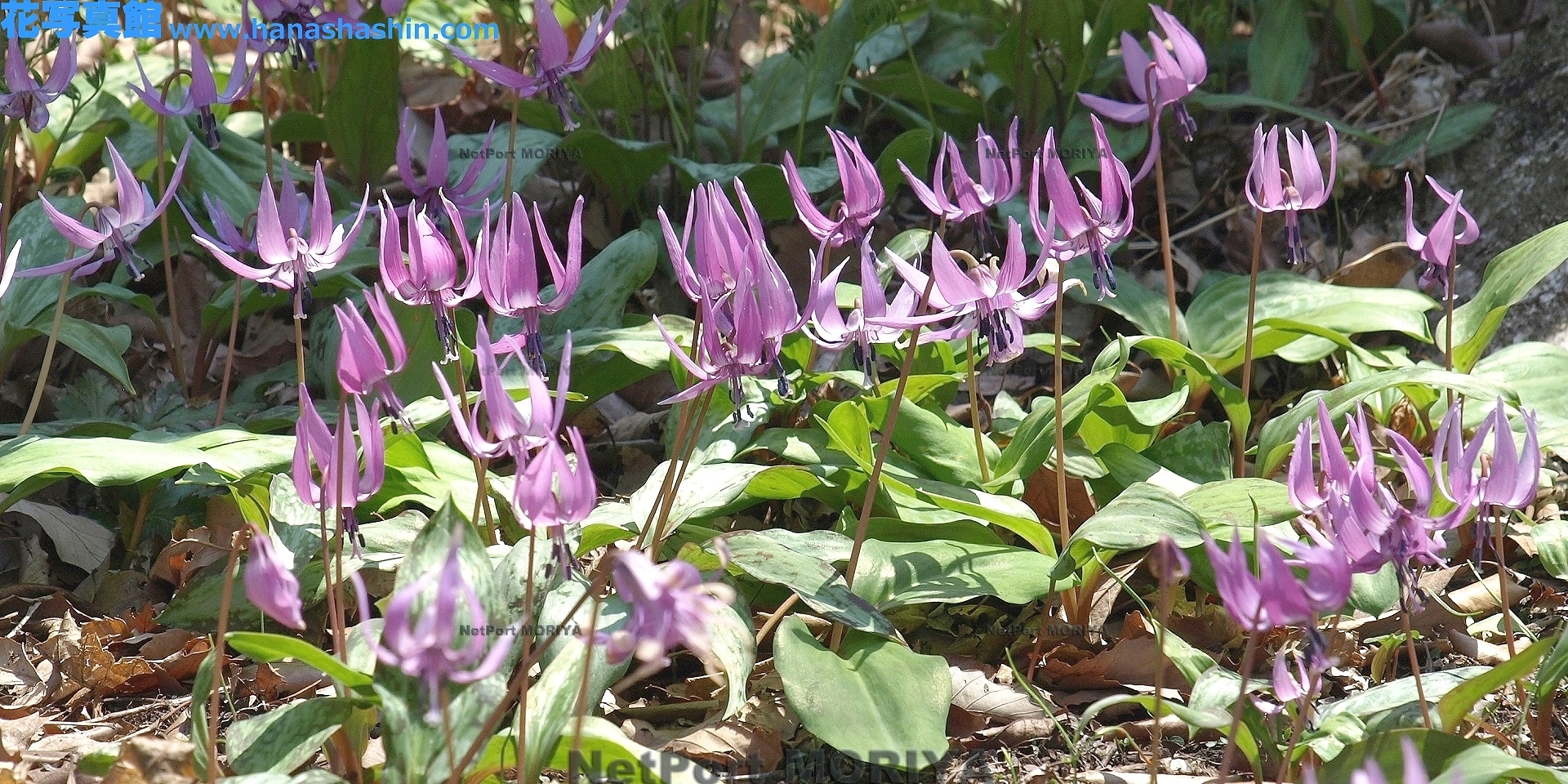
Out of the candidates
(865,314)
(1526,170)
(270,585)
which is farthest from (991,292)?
(1526,170)

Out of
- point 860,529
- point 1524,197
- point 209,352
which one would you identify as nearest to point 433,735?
point 860,529

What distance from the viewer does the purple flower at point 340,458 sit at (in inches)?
60.7

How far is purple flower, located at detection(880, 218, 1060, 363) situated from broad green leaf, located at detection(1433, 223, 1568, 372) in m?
1.28

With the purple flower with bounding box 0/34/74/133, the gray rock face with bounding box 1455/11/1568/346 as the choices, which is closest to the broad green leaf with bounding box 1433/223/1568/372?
the gray rock face with bounding box 1455/11/1568/346

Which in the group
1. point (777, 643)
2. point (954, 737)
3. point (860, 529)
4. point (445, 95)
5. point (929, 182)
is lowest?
point (954, 737)

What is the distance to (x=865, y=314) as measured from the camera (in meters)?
1.72

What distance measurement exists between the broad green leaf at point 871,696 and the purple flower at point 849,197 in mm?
599

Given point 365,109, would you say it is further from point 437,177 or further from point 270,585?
point 270,585

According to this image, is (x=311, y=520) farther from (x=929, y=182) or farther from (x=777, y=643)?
(x=929, y=182)

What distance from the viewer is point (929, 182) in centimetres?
372

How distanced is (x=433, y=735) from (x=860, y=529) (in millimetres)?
693

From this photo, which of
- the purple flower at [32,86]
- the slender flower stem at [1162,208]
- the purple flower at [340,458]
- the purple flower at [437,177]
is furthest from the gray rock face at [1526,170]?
the purple flower at [32,86]

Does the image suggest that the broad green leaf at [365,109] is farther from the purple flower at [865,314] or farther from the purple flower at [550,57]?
the purple flower at [865,314]

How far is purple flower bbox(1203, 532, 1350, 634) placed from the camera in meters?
1.16
